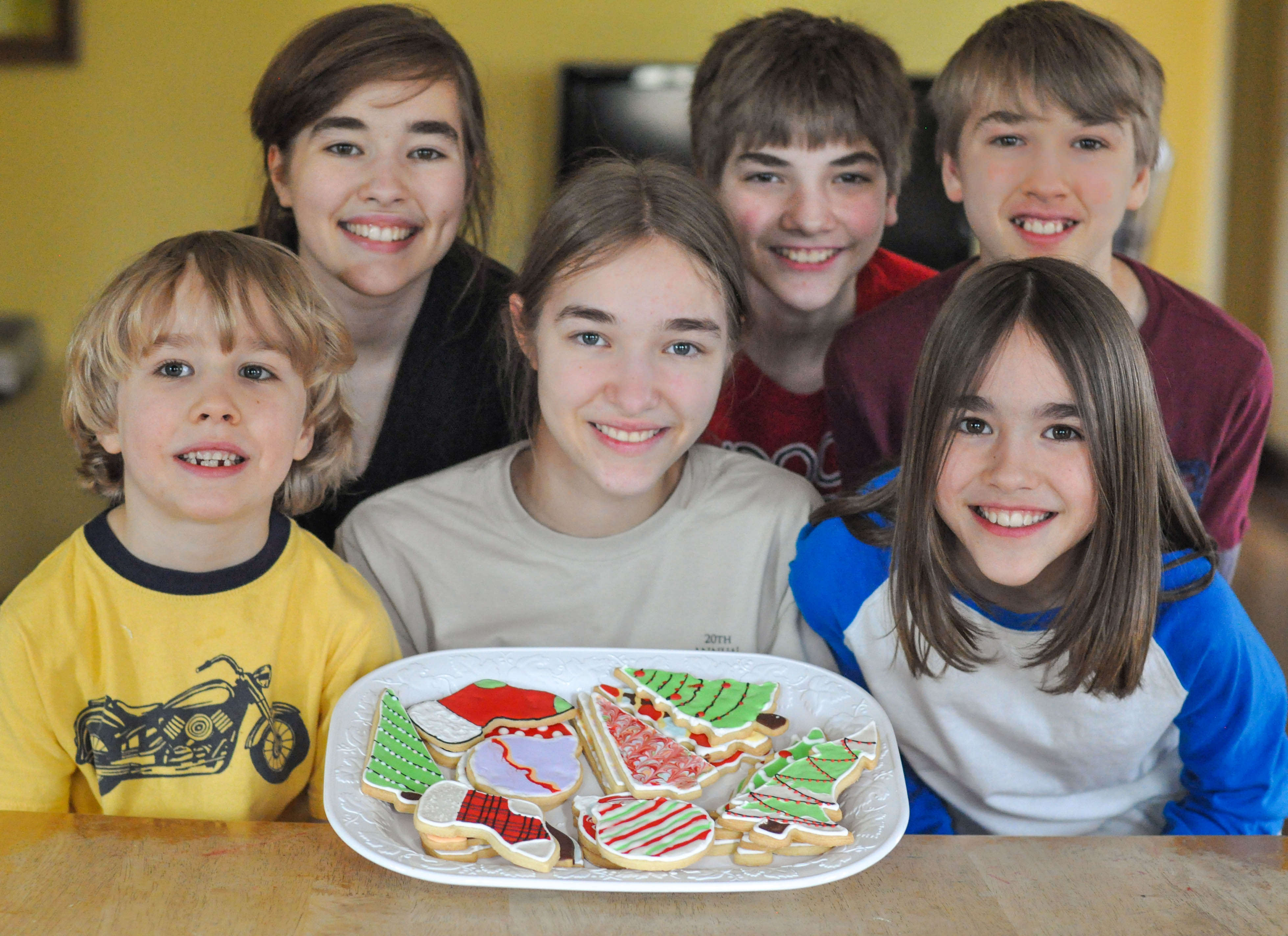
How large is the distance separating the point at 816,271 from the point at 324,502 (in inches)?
35.1

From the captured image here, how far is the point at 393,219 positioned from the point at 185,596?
700 mm

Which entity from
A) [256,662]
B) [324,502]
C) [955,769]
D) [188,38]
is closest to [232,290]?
[256,662]

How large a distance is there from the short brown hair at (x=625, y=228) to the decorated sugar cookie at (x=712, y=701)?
1.66 feet

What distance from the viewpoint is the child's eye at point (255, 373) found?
1337 millimetres

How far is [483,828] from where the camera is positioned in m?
1.03

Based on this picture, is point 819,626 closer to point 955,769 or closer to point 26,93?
point 955,769

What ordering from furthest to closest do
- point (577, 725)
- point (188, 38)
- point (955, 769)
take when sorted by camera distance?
point (188, 38) → point (955, 769) → point (577, 725)

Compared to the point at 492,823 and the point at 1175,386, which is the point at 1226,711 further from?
the point at 492,823

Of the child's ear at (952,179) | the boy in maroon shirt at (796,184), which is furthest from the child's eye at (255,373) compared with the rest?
the child's ear at (952,179)

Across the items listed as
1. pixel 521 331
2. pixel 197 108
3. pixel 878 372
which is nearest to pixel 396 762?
pixel 521 331

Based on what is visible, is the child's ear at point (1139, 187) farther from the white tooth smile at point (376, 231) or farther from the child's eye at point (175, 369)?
the child's eye at point (175, 369)

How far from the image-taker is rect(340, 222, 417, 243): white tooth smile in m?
1.77

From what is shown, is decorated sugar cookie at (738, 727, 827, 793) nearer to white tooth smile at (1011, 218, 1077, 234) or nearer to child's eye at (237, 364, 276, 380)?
A: child's eye at (237, 364, 276, 380)

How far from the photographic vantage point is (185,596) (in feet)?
4.33
